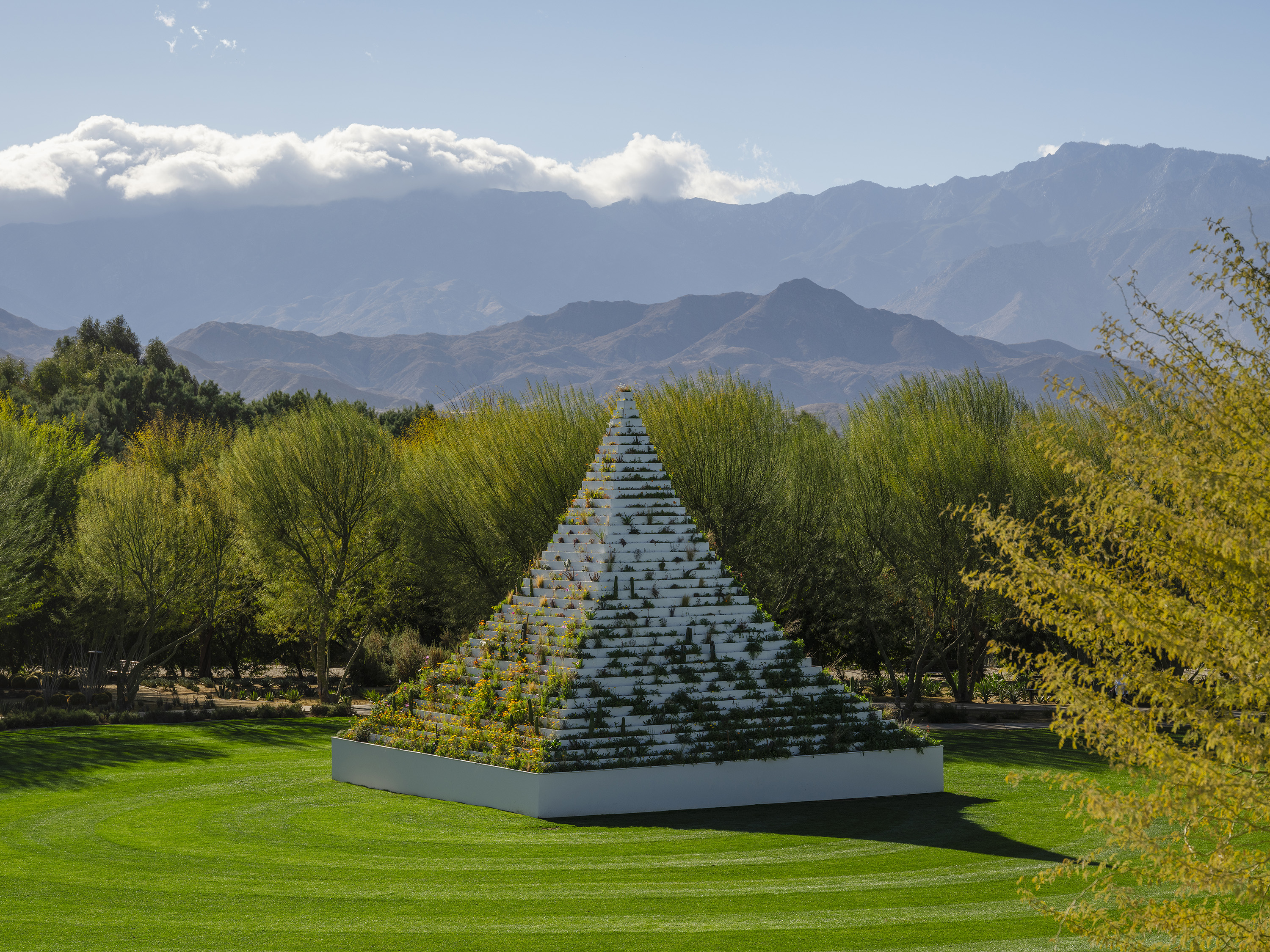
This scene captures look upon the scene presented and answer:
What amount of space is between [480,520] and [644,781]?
19.4 meters

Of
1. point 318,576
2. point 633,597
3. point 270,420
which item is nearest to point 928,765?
point 633,597

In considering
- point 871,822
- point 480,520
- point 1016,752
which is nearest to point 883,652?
point 1016,752

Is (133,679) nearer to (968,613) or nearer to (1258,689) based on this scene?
(968,613)

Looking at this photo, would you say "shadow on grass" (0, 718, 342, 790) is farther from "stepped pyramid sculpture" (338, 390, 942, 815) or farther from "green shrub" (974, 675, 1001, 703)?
"green shrub" (974, 675, 1001, 703)

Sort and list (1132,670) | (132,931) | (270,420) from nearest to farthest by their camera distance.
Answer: (1132,670) → (132,931) → (270,420)

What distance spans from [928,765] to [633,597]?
22.6ft

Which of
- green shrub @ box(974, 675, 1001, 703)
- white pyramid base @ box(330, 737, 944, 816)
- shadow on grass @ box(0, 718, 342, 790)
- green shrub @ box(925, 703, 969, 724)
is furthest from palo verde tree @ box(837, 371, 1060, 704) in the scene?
shadow on grass @ box(0, 718, 342, 790)

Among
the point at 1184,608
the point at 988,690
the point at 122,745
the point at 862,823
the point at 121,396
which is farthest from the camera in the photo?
the point at 121,396

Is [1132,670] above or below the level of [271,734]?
above

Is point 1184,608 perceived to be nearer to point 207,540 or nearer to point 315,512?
point 315,512

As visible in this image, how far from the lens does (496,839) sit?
17.8 metres

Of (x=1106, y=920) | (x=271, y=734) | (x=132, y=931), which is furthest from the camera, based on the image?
(x=271, y=734)

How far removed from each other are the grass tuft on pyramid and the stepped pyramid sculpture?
3cm

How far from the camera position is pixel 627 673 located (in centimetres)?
2069
